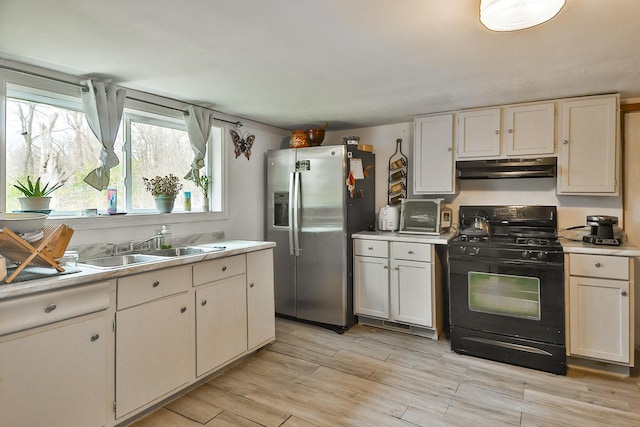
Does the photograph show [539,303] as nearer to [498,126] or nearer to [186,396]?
[498,126]

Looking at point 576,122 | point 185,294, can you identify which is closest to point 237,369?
point 185,294

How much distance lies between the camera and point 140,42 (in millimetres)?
1881

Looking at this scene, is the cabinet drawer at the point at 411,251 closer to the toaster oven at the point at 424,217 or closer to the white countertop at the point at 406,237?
the white countertop at the point at 406,237

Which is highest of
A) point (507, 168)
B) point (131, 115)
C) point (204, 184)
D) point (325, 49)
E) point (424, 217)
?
point (325, 49)

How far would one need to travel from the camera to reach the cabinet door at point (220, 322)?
2.40 metres

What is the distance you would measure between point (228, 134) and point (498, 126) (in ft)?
8.21

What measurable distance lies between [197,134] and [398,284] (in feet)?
7.45

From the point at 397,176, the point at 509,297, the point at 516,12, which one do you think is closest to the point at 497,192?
the point at 397,176

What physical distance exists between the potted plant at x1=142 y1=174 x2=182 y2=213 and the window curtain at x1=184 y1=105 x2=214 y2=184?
0.24 metres

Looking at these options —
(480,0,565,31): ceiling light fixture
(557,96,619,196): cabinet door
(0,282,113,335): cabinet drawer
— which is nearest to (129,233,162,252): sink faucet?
(0,282,113,335): cabinet drawer

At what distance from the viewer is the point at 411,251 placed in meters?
3.26

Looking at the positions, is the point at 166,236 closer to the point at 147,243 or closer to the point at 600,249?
the point at 147,243

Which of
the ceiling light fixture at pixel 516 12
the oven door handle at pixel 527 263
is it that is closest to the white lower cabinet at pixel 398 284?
the oven door handle at pixel 527 263

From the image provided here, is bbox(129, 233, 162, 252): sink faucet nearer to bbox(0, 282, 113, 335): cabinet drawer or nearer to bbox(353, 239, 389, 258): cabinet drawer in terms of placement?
bbox(0, 282, 113, 335): cabinet drawer
